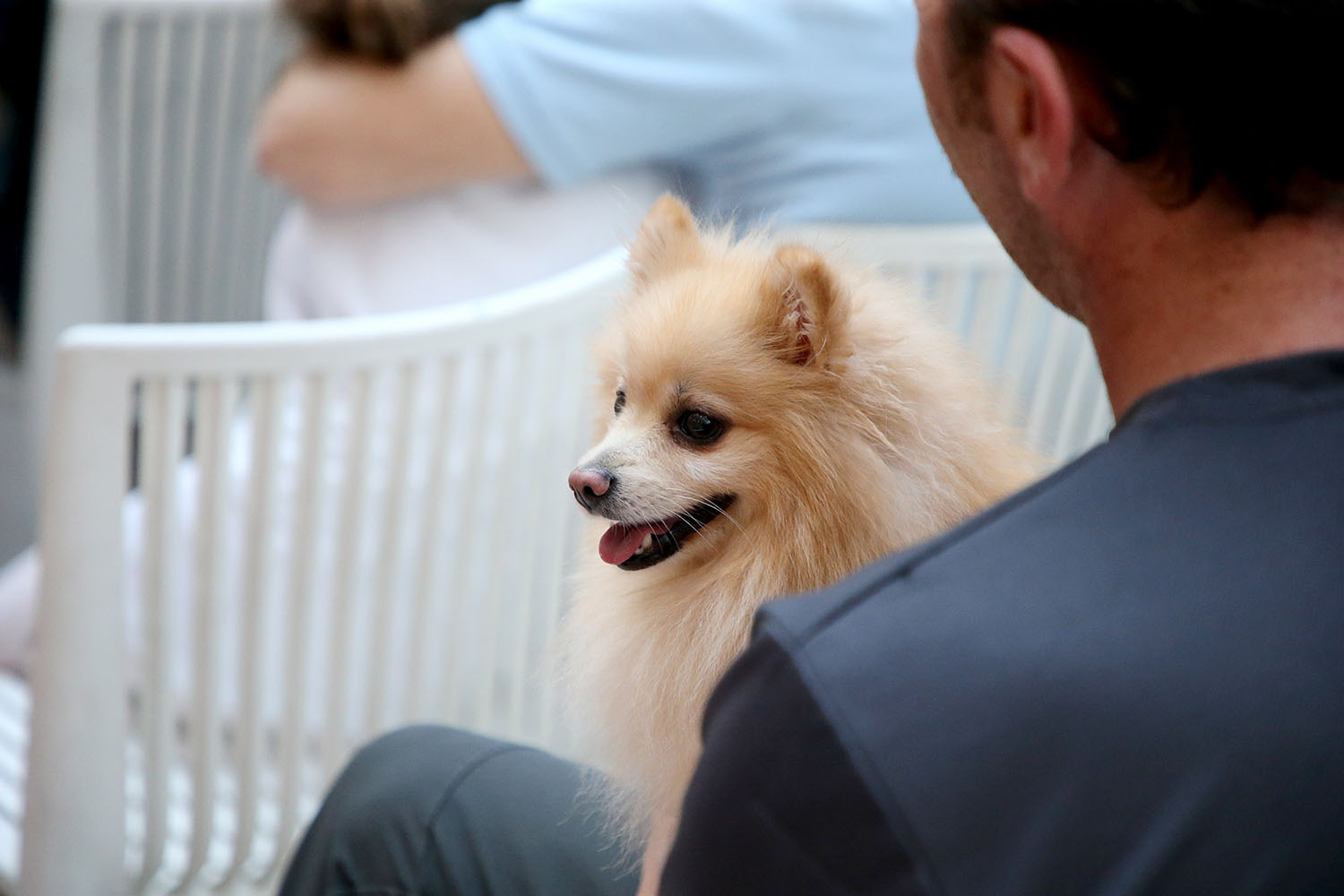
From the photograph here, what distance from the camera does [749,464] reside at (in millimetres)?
734

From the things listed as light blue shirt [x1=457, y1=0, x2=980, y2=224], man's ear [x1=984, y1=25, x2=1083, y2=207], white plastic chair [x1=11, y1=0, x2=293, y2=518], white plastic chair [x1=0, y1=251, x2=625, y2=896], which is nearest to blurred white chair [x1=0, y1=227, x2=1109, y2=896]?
white plastic chair [x1=0, y1=251, x2=625, y2=896]

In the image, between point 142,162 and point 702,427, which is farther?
point 142,162

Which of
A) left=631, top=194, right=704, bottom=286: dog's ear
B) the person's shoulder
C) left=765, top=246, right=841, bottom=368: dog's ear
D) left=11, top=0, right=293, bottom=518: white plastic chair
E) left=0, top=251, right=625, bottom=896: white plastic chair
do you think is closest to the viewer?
the person's shoulder

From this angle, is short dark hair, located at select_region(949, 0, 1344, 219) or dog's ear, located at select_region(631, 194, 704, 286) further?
dog's ear, located at select_region(631, 194, 704, 286)

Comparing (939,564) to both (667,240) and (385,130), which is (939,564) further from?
(385,130)

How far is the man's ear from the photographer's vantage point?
1.63ft

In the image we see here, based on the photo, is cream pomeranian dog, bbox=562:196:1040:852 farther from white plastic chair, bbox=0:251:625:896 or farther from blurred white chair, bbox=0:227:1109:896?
white plastic chair, bbox=0:251:625:896

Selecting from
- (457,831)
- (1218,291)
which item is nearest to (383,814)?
(457,831)

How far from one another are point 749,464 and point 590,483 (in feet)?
0.33

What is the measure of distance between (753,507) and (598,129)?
691 millimetres

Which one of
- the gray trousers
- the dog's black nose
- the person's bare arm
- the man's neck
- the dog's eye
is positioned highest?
the person's bare arm

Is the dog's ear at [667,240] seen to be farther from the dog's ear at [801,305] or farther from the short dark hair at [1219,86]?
the short dark hair at [1219,86]

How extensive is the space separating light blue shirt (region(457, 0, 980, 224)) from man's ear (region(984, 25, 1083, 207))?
0.74 meters

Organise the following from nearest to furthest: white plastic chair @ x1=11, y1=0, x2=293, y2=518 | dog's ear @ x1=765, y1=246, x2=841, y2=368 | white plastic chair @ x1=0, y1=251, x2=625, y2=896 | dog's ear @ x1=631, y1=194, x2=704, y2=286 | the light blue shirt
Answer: dog's ear @ x1=765, y1=246, x2=841, y2=368 → dog's ear @ x1=631, y1=194, x2=704, y2=286 → white plastic chair @ x1=0, y1=251, x2=625, y2=896 → the light blue shirt → white plastic chair @ x1=11, y1=0, x2=293, y2=518
